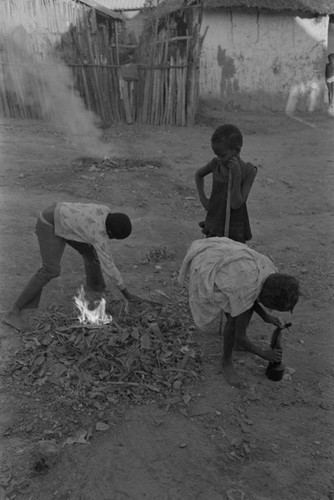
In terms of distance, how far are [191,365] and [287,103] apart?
1096 cm

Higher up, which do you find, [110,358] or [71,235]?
[71,235]

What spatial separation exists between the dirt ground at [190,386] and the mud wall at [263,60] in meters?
5.42

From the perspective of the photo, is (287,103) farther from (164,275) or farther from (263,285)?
(263,285)

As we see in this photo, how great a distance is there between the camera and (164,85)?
10.3 metres

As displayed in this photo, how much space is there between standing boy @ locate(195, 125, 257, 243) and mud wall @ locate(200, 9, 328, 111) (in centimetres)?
952

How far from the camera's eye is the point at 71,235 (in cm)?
346

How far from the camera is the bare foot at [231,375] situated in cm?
299

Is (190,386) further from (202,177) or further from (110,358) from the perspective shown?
(202,177)

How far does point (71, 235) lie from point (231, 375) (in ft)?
4.61

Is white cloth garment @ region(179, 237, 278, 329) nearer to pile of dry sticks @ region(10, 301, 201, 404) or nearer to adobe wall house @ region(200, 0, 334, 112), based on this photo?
pile of dry sticks @ region(10, 301, 201, 404)

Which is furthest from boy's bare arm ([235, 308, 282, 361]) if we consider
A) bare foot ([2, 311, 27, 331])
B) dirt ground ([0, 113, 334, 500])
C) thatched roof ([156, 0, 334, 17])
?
thatched roof ([156, 0, 334, 17])

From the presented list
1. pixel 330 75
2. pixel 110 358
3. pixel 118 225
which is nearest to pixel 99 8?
pixel 330 75

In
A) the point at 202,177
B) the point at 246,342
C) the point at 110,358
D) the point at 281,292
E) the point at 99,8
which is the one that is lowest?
the point at 110,358

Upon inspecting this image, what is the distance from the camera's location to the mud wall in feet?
39.9
